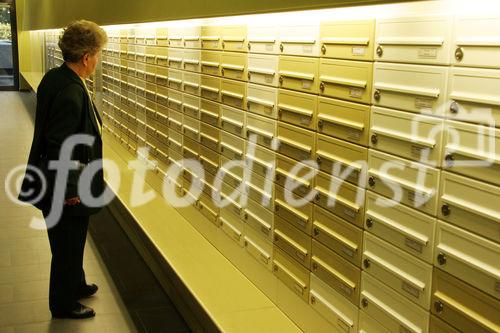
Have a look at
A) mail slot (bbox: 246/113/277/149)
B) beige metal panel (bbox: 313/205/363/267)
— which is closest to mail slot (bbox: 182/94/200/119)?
mail slot (bbox: 246/113/277/149)

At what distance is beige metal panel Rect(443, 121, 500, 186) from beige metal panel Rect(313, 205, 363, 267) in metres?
0.63

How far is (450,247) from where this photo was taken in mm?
1890

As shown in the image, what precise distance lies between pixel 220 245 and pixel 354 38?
201cm

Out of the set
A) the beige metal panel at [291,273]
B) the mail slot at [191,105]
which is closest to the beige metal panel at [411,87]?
the beige metal panel at [291,273]

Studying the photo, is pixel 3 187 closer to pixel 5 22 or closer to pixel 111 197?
pixel 111 197

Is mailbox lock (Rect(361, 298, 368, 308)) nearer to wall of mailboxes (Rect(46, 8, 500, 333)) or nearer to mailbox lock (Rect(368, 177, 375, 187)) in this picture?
wall of mailboxes (Rect(46, 8, 500, 333))

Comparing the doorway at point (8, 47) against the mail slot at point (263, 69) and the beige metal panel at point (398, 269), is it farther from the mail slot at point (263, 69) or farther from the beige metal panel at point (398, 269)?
the beige metal panel at point (398, 269)

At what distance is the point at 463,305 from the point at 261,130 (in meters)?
1.60

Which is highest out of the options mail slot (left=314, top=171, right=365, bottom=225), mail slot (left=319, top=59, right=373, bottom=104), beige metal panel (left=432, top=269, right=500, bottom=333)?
mail slot (left=319, top=59, right=373, bottom=104)

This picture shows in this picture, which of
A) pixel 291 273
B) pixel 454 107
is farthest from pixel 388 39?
pixel 291 273

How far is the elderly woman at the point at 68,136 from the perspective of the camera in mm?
3404

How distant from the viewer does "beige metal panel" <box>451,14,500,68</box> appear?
65.1 inches

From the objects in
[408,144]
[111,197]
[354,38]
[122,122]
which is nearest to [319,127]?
[354,38]

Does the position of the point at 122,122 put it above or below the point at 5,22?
below
